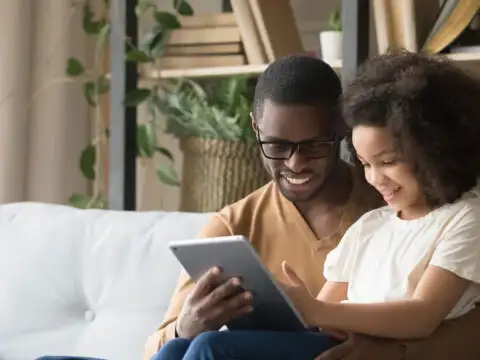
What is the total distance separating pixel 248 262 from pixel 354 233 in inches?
10.3

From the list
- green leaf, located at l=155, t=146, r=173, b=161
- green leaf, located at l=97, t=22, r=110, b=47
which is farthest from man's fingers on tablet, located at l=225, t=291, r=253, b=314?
green leaf, located at l=97, t=22, r=110, b=47

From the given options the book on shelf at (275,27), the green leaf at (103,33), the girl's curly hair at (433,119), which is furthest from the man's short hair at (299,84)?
the green leaf at (103,33)

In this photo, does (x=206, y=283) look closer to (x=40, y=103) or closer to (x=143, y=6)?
(x=143, y=6)

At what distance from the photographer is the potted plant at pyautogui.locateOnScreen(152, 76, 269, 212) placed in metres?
2.07

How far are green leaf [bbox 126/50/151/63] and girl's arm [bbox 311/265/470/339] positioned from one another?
1.10 metres

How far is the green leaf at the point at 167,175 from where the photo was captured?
7.49 feet

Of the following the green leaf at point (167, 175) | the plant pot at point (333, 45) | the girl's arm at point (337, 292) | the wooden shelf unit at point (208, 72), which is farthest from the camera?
the green leaf at point (167, 175)

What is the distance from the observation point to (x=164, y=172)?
2297 mm

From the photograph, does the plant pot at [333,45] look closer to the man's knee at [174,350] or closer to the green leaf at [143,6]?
the green leaf at [143,6]

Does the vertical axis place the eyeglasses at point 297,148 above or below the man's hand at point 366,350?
above

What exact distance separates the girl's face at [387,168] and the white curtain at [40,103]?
1370mm

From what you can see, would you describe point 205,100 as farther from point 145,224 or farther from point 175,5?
point 145,224

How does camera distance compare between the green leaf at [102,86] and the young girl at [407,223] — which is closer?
the young girl at [407,223]

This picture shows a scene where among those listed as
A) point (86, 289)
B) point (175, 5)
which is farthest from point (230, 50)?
point (86, 289)
